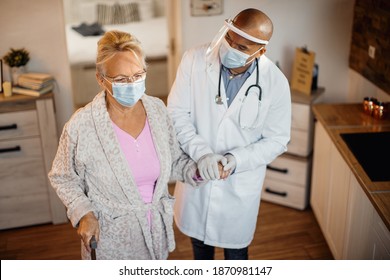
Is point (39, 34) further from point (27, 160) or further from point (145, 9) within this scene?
point (145, 9)

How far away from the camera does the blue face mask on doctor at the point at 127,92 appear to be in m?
1.71

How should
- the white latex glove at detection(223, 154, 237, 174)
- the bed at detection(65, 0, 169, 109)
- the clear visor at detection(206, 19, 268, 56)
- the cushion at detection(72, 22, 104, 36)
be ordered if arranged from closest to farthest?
the clear visor at detection(206, 19, 268, 56) → the white latex glove at detection(223, 154, 237, 174) → the bed at detection(65, 0, 169, 109) → the cushion at detection(72, 22, 104, 36)

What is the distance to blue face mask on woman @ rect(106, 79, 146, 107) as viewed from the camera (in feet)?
5.62

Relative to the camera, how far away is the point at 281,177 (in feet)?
11.6

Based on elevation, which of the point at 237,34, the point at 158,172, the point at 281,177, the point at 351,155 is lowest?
the point at 281,177

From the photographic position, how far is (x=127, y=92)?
5.66 ft

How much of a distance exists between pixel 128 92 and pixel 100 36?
14.0 ft

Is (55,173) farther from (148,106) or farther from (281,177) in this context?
(281,177)

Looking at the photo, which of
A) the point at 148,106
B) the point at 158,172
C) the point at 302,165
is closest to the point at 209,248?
the point at 158,172

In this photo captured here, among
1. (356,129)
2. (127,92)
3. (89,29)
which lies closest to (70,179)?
(127,92)

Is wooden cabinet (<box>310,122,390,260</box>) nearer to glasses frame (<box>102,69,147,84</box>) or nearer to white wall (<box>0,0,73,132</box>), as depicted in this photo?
glasses frame (<box>102,69,147,84</box>)

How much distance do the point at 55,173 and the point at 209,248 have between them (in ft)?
3.08

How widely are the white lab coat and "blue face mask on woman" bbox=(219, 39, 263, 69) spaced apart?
7 cm

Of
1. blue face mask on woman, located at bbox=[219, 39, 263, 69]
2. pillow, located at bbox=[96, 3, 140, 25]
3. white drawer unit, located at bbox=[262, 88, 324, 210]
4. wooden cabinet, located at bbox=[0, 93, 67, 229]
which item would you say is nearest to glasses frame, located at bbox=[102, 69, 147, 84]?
blue face mask on woman, located at bbox=[219, 39, 263, 69]
